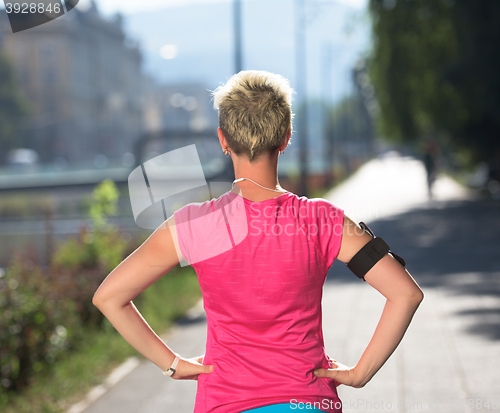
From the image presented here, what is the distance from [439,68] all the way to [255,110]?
20.7 metres

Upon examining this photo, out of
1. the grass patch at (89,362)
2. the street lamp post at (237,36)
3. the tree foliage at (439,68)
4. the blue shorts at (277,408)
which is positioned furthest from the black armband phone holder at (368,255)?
the tree foliage at (439,68)

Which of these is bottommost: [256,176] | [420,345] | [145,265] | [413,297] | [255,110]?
[420,345]

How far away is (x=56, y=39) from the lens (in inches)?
2840

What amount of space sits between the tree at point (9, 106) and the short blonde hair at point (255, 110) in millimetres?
76073

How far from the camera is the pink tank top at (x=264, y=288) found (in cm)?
177

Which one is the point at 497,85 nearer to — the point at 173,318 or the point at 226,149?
the point at 173,318

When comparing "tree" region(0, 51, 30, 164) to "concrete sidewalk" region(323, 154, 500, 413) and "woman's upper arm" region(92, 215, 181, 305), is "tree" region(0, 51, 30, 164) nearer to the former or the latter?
"concrete sidewalk" region(323, 154, 500, 413)

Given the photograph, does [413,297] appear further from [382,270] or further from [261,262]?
[261,262]

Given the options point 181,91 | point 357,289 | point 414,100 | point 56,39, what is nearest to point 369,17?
point 414,100

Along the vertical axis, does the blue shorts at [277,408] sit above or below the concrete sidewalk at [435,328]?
above

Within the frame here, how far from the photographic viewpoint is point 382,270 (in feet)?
6.06

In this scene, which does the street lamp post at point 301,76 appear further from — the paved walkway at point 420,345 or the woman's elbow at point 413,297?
the woman's elbow at point 413,297

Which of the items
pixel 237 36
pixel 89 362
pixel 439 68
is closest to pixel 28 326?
pixel 89 362

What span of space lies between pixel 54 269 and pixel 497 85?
48.1 ft
